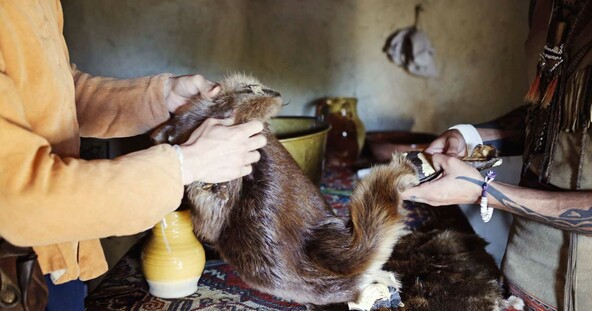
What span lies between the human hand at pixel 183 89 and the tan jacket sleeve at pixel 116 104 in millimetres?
14

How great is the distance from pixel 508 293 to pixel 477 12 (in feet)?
6.25

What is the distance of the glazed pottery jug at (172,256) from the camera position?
4.22 feet

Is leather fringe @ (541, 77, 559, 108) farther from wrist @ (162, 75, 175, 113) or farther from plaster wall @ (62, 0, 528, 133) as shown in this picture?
plaster wall @ (62, 0, 528, 133)

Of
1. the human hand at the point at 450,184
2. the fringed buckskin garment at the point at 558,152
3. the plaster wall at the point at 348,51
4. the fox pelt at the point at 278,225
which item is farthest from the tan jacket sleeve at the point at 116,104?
the plaster wall at the point at 348,51

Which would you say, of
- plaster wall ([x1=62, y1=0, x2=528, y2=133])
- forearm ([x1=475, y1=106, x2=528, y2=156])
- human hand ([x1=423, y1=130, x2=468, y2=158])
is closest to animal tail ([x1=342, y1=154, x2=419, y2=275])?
human hand ([x1=423, y1=130, x2=468, y2=158])

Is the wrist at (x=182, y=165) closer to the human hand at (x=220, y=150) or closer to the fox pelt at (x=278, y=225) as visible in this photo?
the human hand at (x=220, y=150)

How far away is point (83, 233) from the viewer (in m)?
0.79

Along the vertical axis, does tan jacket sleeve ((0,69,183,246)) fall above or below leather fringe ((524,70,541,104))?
below

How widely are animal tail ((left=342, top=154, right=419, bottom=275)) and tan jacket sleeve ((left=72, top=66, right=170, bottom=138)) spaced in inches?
20.4

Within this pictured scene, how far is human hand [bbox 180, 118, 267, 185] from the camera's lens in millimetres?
913

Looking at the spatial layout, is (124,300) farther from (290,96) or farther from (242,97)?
(290,96)

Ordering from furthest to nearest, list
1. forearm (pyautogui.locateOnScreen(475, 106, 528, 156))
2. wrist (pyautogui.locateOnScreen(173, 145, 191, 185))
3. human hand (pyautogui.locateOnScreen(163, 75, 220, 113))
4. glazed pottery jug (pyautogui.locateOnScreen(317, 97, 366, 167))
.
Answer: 1. glazed pottery jug (pyautogui.locateOnScreen(317, 97, 366, 167))
2. forearm (pyautogui.locateOnScreen(475, 106, 528, 156))
3. human hand (pyautogui.locateOnScreen(163, 75, 220, 113))
4. wrist (pyautogui.locateOnScreen(173, 145, 191, 185))

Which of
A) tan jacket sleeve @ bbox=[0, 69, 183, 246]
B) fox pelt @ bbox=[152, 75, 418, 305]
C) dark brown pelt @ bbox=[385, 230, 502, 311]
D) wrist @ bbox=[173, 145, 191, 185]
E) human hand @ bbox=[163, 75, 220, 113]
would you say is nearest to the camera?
tan jacket sleeve @ bbox=[0, 69, 183, 246]

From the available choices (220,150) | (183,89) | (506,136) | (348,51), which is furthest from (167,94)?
(348,51)
